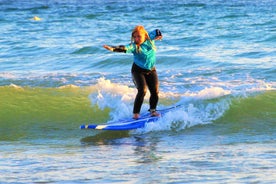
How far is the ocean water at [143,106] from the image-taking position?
7684mm

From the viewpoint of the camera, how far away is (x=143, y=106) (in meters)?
11.8

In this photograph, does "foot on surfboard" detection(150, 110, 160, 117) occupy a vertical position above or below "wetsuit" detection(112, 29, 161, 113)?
below

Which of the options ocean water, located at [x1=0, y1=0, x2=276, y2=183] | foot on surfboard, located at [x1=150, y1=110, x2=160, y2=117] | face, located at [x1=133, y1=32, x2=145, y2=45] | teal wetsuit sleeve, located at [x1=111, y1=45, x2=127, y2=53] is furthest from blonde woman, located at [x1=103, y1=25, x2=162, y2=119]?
ocean water, located at [x1=0, y1=0, x2=276, y2=183]

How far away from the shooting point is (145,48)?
991 centimetres

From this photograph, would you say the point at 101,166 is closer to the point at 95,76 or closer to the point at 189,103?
the point at 189,103

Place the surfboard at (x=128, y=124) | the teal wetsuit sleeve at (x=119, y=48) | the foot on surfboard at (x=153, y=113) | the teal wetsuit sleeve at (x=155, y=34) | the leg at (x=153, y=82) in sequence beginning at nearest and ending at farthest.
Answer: the teal wetsuit sleeve at (x=119, y=48)
the teal wetsuit sleeve at (x=155, y=34)
the leg at (x=153, y=82)
the surfboard at (x=128, y=124)
the foot on surfboard at (x=153, y=113)

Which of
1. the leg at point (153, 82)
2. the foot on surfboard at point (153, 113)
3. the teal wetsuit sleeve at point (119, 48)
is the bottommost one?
the foot on surfboard at point (153, 113)

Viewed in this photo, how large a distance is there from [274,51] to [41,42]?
8.03 metres

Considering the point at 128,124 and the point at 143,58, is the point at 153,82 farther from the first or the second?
the point at 128,124

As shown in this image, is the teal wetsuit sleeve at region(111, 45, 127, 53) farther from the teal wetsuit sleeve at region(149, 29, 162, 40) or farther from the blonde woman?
the teal wetsuit sleeve at region(149, 29, 162, 40)

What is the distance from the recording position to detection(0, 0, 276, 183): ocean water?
25.2 feet

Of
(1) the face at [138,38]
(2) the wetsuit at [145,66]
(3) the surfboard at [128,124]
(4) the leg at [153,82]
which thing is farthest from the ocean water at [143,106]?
(1) the face at [138,38]

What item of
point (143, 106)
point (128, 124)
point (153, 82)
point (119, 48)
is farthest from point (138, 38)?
point (143, 106)

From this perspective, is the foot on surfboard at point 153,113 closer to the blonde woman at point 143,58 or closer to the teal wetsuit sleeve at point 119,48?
the blonde woman at point 143,58
